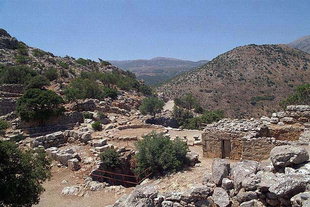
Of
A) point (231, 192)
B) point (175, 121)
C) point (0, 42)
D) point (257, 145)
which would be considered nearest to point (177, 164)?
point (257, 145)

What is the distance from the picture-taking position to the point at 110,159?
1521 cm

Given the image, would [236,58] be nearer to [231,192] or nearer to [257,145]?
[257,145]

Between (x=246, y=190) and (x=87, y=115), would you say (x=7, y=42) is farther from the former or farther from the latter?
(x=246, y=190)

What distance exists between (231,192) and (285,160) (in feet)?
5.70

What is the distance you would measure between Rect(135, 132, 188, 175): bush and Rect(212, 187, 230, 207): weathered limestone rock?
16.0 ft

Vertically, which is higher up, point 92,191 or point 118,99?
point 118,99

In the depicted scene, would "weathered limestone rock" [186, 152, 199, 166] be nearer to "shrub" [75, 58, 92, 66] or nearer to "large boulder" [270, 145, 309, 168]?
"large boulder" [270, 145, 309, 168]

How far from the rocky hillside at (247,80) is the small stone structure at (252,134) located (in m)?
42.3

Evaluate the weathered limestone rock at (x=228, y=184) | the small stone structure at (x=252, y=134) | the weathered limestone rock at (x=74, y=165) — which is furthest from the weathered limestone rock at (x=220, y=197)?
the weathered limestone rock at (x=74, y=165)

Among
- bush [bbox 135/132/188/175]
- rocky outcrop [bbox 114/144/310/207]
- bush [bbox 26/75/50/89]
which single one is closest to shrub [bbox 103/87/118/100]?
bush [bbox 26/75/50/89]

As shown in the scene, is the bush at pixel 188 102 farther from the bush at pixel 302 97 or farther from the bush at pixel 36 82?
the bush at pixel 36 82

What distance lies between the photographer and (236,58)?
295ft

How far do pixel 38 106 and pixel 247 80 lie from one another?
6529 cm

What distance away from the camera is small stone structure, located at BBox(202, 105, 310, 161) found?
525 inches
